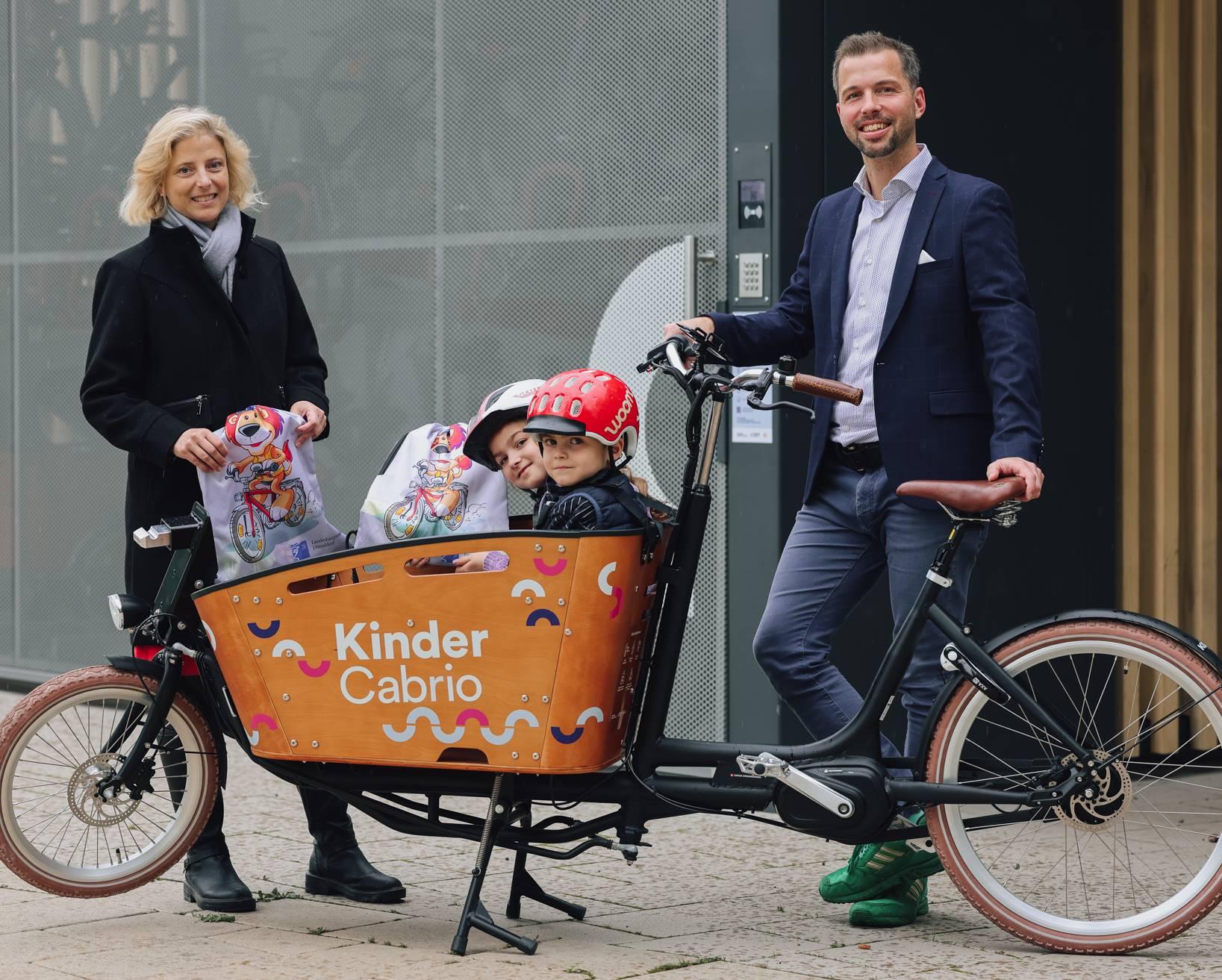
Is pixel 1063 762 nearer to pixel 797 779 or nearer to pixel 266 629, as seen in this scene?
pixel 797 779

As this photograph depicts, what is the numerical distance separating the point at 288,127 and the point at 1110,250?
3.39m

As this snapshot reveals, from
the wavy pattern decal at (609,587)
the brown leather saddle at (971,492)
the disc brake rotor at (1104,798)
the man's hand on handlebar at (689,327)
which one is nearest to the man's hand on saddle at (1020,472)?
the brown leather saddle at (971,492)

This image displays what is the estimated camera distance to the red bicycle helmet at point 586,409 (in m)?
4.17

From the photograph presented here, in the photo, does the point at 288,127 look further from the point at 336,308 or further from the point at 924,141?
the point at 924,141

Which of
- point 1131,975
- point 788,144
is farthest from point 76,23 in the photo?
point 1131,975

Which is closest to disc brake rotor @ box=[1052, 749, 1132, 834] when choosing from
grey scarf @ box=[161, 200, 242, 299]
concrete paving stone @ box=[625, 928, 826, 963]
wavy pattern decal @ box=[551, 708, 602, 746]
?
concrete paving stone @ box=[625, 928, 826, 963]

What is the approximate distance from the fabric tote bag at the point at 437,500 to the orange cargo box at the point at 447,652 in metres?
0.29

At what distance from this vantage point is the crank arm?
420 cm

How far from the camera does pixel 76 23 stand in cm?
862

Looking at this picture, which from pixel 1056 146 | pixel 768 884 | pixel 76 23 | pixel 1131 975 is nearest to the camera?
pixel 1131 975

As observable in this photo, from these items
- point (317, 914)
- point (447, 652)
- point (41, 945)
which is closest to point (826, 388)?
point (447, 652)

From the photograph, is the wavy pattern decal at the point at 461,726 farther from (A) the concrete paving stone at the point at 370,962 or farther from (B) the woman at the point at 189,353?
(B) the woman at the point at 189,353

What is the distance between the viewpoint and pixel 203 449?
4.57 m

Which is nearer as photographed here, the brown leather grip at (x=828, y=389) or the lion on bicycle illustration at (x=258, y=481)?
the brown leather grip at (x=828, y=389)
